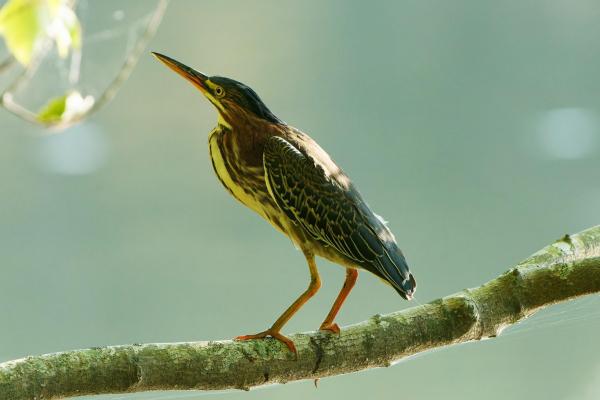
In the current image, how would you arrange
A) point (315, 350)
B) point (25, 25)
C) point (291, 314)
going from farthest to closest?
1. point (291, 314)
2. point (315, 350)
3. point (25, 25)

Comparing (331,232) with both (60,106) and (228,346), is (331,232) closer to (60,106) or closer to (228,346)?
(228,346)

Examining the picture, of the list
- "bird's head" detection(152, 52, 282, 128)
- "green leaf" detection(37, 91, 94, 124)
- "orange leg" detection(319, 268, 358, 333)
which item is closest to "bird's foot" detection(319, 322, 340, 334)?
"orange leg" detection(319, 268, 358, 333)

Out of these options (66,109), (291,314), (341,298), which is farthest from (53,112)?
(341,298)

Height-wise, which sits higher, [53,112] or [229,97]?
[229,97]

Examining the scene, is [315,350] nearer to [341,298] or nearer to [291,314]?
[291,314]

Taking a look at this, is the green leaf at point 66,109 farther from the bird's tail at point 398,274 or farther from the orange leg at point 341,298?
the bird's tail at point 398,274

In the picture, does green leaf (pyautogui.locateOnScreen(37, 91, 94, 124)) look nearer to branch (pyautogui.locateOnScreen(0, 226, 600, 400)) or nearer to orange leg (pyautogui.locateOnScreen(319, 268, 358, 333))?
branch (pyautogui.locateOnScreen(0, 226, 600, 400))

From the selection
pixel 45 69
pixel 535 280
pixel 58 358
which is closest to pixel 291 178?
pixel 535 280
